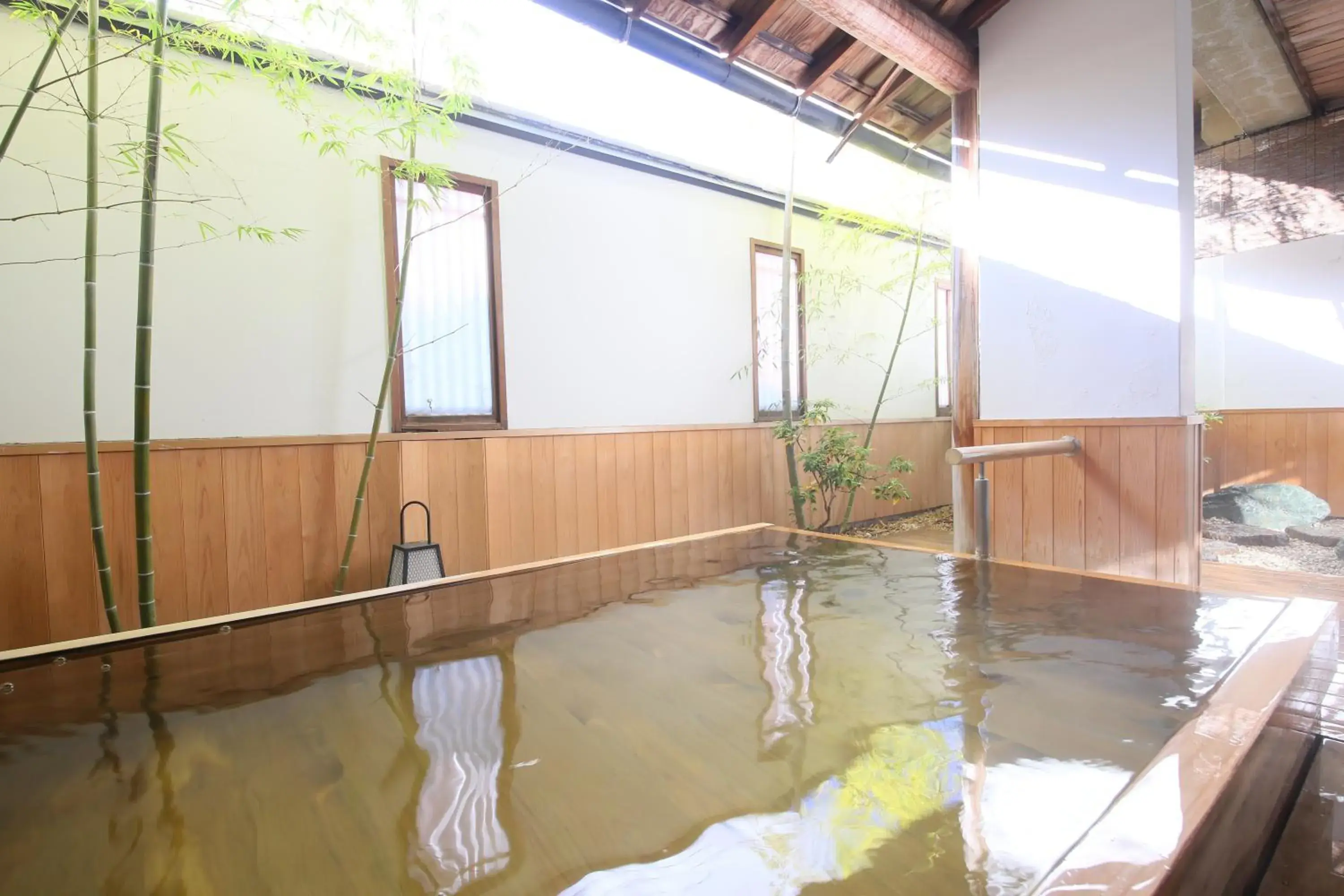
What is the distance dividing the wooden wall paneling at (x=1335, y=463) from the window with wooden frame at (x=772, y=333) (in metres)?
3.44

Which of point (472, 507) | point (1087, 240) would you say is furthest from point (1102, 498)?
point (472, 507)

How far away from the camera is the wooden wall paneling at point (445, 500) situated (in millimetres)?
3018

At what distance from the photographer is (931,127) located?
377cm

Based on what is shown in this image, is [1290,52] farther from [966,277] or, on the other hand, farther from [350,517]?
[350,517]

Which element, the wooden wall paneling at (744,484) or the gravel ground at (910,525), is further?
the gravel ground at (910,525)

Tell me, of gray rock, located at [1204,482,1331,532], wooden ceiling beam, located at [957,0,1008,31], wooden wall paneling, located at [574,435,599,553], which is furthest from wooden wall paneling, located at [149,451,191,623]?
gray rock, located at [1204,482,1331,532]

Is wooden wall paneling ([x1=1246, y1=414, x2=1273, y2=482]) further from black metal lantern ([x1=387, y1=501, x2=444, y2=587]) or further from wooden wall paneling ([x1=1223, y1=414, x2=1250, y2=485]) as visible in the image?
black metal lantern ([x1=387, y1=501, x2=444, y2=587])

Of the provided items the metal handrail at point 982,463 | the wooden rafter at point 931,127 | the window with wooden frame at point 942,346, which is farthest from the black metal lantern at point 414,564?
the window with wooden frame at point 942,346

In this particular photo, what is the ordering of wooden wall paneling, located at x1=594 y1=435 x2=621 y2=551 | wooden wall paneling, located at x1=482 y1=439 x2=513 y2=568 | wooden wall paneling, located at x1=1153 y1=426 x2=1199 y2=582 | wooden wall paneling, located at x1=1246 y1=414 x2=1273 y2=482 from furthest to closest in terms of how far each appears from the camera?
wooden wall paneling, located at x1=1246 y1=414 x2=1273 y2=482, wooden wall paneling, located at x1=594 y1=435 x2=621 y2=551, wooden wall paneling, located at x1=482 y1=439 x2=513 y2=568, wooden wall paneling, located at x1=1153 y1=426 x2=1199 y2=582

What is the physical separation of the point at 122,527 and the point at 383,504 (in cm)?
91

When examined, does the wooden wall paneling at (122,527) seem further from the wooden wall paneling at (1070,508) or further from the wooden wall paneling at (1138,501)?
the wooden wall paneling at (1138,501)

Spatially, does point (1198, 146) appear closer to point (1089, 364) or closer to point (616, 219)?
point (1089, 364)

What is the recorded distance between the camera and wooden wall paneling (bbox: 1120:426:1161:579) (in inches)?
91.3

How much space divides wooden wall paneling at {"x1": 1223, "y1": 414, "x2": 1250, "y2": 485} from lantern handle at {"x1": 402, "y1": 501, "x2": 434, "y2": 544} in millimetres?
5583
